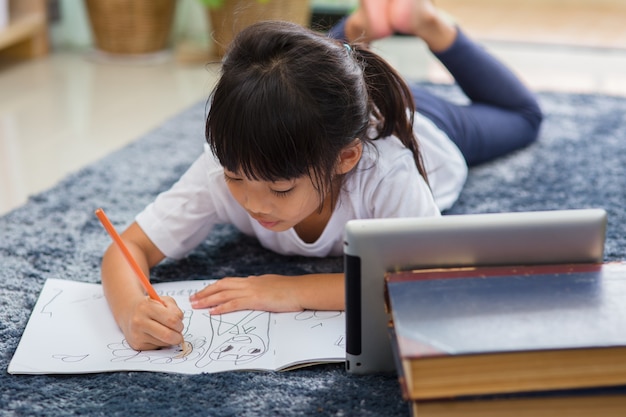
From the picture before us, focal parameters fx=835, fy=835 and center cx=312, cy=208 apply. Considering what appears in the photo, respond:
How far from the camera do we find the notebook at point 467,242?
0.69 meters

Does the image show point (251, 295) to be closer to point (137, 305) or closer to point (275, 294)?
point (275, 294)

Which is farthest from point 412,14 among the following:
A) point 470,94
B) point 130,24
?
point 130,24

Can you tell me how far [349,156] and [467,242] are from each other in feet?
0.80

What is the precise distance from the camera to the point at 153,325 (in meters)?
0.83

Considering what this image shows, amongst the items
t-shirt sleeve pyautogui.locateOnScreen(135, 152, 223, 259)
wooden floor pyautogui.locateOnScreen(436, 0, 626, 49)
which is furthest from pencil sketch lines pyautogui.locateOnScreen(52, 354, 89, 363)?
wooden floor pyautogui.locateOnScreen(436, 0, 626, 49)

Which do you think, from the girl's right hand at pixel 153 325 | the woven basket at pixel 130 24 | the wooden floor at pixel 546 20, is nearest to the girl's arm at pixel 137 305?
the girl's right hand at pixel 153 325

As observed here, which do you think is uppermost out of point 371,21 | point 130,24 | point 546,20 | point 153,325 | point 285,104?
point 285,104

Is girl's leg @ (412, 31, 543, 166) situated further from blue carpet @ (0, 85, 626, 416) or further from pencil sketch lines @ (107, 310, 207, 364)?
pencil sketch lines @ (107, 310, 207, 364)

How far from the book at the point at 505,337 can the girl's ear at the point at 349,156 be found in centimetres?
25

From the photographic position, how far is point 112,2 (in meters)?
2.23

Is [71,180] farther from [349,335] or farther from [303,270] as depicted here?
[349,335]

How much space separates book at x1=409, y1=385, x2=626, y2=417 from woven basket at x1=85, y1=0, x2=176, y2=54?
1825 millimetres

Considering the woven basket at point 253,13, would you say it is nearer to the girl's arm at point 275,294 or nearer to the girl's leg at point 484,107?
the girl's leg at point 484,107

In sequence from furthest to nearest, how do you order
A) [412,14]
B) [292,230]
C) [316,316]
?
[412,14], [292,230], [316,316]
